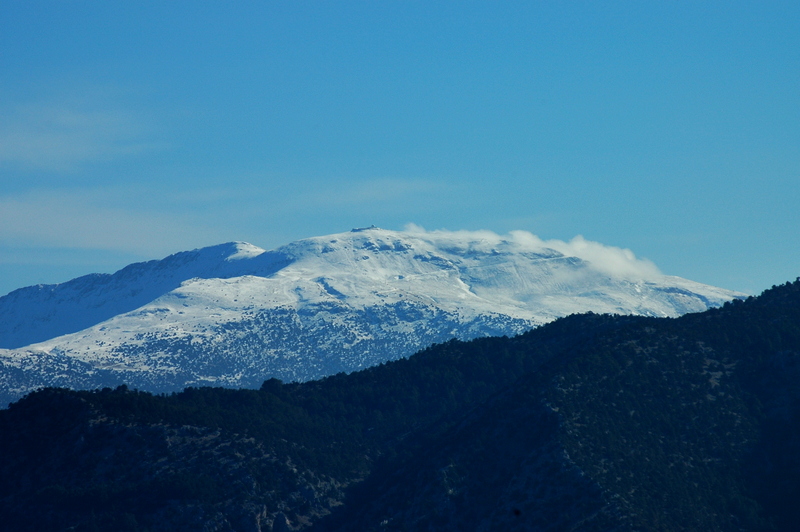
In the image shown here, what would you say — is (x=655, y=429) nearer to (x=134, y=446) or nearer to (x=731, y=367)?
(x=731, y=367)

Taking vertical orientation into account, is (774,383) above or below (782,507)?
above

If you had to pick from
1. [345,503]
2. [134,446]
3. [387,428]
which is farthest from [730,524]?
[134,446]

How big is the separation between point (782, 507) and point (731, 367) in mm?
29686

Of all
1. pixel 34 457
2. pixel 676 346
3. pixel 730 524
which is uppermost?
pixel 676 346

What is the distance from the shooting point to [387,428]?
189 metres

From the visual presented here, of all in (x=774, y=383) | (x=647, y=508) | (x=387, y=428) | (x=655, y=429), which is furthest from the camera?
(x=387, y=428)

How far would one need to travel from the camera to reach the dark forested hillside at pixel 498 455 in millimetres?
142250

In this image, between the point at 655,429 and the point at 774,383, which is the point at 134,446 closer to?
the point at 655,429

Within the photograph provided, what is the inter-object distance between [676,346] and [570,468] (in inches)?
1449

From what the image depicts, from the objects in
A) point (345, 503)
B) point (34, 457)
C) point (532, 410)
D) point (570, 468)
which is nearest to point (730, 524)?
point (570, 468)

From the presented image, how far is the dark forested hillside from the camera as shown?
142250mm

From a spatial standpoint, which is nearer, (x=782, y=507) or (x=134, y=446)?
(x=782, y=507)

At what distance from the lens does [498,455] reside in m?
154

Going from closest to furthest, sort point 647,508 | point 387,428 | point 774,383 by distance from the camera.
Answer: point 647,508, point 774,383, point 387,428
